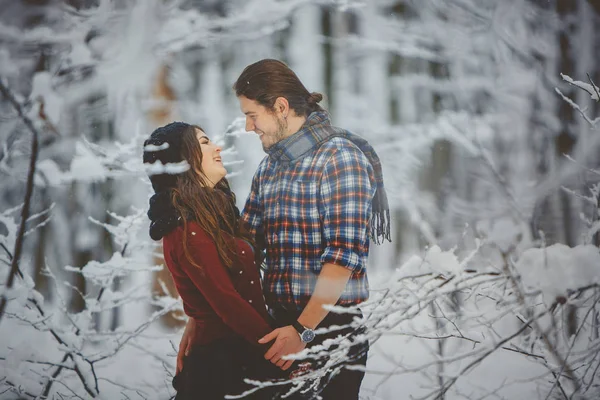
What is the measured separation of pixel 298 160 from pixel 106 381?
1.42 m

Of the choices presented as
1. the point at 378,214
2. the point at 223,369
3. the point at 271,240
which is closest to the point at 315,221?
the point at 271,240

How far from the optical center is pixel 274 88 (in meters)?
1.86

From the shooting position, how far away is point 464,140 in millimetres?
2082

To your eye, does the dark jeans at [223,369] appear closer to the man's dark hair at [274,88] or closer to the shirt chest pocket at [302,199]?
the shirt chest pocket at [302,199]

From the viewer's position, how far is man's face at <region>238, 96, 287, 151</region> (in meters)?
1.86

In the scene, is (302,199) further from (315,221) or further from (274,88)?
(274,88)

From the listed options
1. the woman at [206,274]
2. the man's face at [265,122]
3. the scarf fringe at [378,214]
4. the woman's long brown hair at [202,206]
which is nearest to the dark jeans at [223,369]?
the woman at [206,274]

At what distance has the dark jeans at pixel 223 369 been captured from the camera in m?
1.62

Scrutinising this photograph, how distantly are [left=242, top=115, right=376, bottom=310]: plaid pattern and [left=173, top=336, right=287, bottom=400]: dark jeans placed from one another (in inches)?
8.1

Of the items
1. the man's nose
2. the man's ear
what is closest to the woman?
the man's nose

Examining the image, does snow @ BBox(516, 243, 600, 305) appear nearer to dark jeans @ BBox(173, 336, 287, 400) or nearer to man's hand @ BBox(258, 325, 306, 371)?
man's hand @ BBox(258, 325, 306, 371)

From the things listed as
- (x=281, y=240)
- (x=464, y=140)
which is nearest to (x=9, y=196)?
(x=281, y=240)

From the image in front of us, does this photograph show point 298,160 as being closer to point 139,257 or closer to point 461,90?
point 461,90

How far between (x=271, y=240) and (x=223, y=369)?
0.46 m
